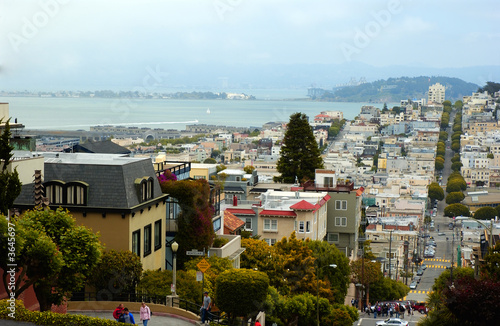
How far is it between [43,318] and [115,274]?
676cm

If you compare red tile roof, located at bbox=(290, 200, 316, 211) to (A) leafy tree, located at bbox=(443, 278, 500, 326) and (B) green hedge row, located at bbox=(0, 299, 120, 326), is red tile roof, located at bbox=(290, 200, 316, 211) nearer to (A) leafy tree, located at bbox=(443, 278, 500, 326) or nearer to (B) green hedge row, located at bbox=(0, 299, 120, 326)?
(A) leafy tree, located at bbox=(443, 278, 500, 326)

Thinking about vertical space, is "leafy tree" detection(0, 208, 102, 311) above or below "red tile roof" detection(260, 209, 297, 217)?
above

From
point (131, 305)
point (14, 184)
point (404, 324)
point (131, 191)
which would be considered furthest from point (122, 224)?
point (404, 324)

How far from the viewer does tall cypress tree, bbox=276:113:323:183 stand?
61803 mm

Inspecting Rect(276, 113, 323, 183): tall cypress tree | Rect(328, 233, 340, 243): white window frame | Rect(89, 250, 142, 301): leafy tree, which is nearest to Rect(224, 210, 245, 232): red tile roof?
Rect(89, 250, 142, 301): leafy tree

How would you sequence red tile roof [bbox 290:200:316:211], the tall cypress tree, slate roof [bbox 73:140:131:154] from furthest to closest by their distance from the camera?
the tall cypress tree, red tile roof [bbox 290:200:316:211], slate roof [bbox 73:140:131:154]

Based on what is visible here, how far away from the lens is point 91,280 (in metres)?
23.9

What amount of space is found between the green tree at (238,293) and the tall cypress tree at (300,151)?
38.5 m

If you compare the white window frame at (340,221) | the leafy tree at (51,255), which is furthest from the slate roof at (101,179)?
the white window frame at (340,221)

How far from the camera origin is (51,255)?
1827 cm

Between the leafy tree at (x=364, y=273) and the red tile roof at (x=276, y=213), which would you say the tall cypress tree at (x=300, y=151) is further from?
the red tile roof at (x=276, y=213)

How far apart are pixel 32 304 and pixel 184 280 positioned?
5.23 m

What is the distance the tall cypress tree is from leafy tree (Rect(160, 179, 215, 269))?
32.5 metres

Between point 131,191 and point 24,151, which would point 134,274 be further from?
point 24,151
